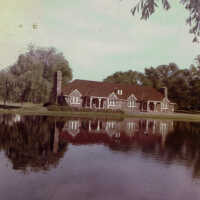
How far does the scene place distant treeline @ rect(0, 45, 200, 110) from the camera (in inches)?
1813

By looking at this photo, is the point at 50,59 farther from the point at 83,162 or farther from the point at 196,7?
the point at 196,7

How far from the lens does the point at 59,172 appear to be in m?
9.42

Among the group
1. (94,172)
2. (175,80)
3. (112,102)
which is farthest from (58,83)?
(94,172)

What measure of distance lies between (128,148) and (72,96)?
46.4 metres

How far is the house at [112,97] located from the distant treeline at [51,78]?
549cm

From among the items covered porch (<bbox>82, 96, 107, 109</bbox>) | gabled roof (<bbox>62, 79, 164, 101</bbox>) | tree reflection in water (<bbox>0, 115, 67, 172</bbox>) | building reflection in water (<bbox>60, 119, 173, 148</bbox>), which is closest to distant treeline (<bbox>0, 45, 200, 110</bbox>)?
gabled roof (<bbox>62, 79, 164, 101</bbox>)

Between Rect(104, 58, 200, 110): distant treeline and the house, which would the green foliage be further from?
Rect(104, 58, 200, 110): distant treeline

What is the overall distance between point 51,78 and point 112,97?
16389mm

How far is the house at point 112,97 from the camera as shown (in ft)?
201

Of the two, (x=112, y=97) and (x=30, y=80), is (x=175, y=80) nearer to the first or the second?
(x=112, y=97)

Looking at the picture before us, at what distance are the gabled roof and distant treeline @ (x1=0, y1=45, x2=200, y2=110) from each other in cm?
472

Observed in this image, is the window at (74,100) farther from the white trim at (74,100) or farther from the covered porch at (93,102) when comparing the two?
the covered porch at (93,102)

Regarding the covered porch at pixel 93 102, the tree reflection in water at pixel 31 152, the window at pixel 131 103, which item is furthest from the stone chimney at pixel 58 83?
the tree reflection in water at pixel 31 152

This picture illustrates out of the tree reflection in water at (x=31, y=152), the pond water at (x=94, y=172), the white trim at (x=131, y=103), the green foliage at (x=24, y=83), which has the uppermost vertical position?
the green foliage at (x=24, y=83)
